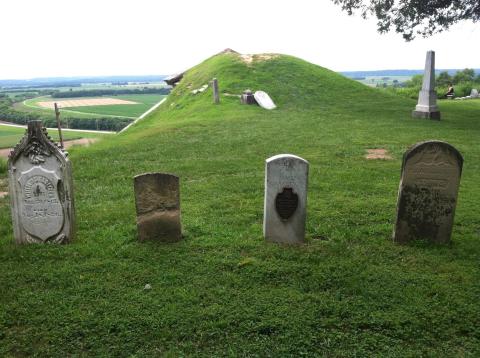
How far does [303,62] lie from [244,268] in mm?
28179

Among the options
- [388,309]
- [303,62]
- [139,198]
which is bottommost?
[388,309]

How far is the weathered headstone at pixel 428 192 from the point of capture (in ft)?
19.3

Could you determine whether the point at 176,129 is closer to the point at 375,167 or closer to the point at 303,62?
the point at 375,167

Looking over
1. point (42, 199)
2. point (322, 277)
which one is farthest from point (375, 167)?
point (42, 199)

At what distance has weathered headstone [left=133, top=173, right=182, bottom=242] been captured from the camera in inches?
245

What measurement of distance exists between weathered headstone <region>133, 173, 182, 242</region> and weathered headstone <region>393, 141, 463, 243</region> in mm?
3469

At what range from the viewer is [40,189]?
6.04 m

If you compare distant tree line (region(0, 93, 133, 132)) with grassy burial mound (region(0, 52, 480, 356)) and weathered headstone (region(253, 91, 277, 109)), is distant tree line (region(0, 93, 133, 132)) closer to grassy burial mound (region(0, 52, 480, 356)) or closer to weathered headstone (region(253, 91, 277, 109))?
weathered headstone (region(253, 91, 277, 109))

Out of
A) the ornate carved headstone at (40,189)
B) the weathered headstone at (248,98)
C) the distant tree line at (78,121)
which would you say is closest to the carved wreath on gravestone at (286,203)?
the ornate carved headstone at (40,189)

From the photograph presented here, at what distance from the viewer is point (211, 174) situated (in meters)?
10.5

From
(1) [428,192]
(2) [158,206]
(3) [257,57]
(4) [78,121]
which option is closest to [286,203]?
(2) [158,206]

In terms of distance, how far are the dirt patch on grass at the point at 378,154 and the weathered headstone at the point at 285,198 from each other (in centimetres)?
631

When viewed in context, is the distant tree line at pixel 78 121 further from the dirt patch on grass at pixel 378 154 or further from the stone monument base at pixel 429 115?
the dirt patch on grass at pixel 378 154

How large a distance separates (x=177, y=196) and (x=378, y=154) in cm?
793
